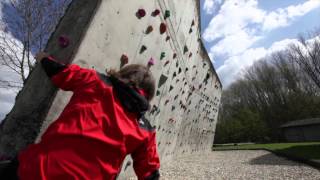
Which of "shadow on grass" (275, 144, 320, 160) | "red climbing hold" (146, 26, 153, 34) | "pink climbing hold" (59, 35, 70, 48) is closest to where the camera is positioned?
"pink climbing hold" (59, 35, 70, 48)

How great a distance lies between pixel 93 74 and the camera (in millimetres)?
1631

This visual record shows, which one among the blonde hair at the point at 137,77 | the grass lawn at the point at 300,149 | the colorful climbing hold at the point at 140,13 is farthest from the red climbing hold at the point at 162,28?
the grass lawn at the point at 300,149

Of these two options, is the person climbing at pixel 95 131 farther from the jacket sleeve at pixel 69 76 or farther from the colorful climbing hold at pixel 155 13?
the colorful climbing hold at pixel 155 13

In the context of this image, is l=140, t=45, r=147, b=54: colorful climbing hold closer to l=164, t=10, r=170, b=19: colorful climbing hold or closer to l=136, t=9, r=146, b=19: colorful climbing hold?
l=136, t=9, r=146, b=19: colorful climbing hold

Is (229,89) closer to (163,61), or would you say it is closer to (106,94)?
(163,61)

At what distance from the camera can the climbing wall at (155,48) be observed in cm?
273

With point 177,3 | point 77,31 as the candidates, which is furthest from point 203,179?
point 77,31

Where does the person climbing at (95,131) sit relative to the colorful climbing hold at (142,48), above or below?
below

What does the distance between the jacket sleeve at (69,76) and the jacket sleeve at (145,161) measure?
0.52m

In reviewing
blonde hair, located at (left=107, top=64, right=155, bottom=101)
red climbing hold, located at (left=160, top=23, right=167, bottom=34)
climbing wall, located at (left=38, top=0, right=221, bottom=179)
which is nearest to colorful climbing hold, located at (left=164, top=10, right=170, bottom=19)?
climbing wall, located at (left=38, top=0, right=221, bottom=179)

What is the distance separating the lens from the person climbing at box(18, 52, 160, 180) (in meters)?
1.36

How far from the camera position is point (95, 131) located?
56.2 inches

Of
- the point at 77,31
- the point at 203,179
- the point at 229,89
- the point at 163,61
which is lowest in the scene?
the point at 203,179

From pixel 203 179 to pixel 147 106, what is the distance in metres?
5.50
